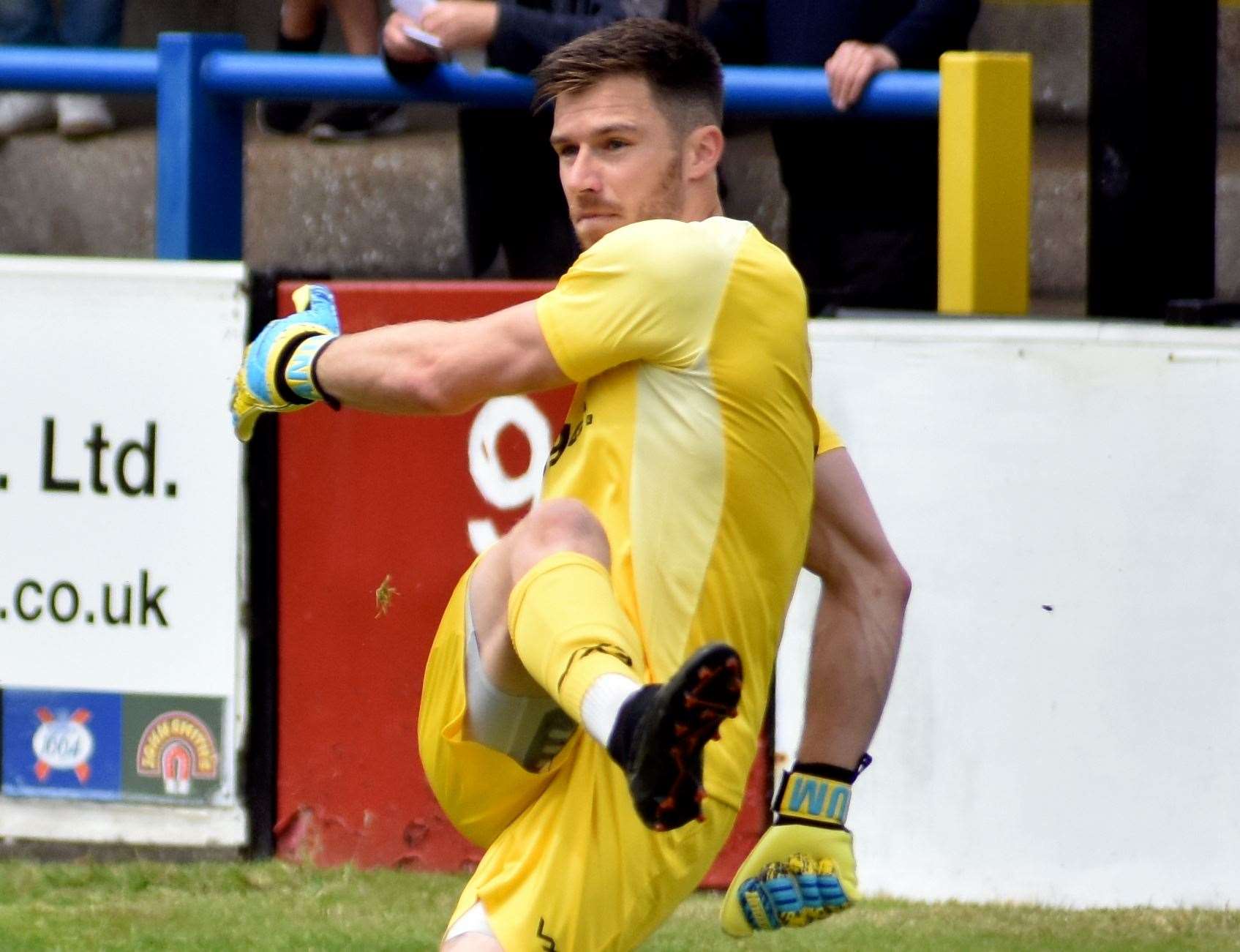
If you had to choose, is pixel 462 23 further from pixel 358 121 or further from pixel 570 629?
pixel 570 629

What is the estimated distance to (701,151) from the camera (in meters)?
3.73

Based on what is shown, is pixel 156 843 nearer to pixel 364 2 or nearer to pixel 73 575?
pixel 73 575

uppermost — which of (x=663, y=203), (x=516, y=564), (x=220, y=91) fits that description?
(x=220, y=91)

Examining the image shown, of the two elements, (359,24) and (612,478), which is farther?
(359,24)

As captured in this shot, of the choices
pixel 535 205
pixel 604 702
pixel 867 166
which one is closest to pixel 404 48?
Result: pixel 535 205

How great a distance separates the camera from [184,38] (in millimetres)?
5777

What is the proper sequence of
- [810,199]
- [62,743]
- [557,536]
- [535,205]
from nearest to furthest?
[557,536], [62,743], [810,199], [535,205]

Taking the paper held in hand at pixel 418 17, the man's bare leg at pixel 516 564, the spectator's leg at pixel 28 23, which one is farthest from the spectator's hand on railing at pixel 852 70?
the spectator's leg at pixel 28 23

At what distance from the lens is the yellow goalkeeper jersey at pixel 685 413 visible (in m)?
3.39

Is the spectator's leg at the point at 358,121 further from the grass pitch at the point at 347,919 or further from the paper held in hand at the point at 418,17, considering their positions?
the grass pitch at the point at 347,919

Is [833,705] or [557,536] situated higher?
[557,536]

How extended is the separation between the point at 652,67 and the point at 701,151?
16 cm

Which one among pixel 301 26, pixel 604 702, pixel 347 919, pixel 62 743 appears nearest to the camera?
pixel 604 702

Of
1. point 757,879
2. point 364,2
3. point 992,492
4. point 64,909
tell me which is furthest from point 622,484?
point 364,2
